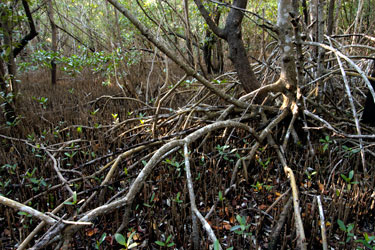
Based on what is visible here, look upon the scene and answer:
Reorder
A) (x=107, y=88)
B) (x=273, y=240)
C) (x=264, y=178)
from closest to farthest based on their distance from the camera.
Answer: (x=273, y=240) < (x=264, y=178) < (x=107, y=88)

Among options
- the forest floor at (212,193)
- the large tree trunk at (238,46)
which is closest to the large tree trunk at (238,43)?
the large tree trunk at (238,46)

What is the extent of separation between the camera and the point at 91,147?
2.21 meters

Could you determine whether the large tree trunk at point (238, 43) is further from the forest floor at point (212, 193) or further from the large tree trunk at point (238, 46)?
the forest floor at point (212, 193)

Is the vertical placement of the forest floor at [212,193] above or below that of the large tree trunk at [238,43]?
below

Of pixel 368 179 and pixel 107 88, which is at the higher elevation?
pixel 107 88

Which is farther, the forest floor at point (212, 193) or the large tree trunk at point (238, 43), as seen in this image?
A: the large tree trunk at point (238, 43)

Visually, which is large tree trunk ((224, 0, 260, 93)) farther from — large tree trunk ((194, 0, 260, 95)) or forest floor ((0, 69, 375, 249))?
forest floor ((0, 69, 375, 249))

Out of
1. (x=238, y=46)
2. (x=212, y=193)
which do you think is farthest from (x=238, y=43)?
(x=212, y=193)

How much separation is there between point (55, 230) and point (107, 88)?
4345 mm

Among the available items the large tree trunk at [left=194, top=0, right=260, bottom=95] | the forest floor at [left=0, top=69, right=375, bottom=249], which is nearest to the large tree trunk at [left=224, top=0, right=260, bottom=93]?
the large tree trunk at [left=194, top=0, right=260, bottom=95]

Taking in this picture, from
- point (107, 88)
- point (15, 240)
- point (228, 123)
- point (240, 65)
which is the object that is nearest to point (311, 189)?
point (228, 123)

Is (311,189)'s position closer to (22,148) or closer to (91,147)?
(91,147)

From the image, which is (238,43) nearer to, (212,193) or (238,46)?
(238,46)

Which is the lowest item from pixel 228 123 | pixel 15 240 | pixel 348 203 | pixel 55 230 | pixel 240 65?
pixel 348 203
